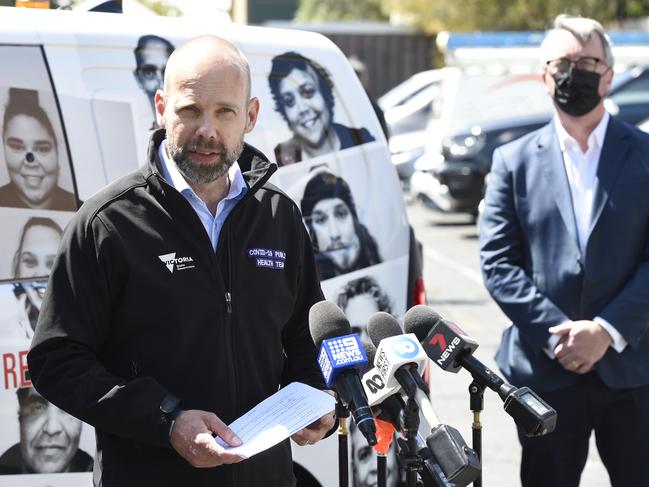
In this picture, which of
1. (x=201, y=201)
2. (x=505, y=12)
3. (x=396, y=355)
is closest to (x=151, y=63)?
(x=201, y=201)

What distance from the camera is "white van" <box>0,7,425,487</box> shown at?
3.59 metres

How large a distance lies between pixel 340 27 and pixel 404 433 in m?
29.7

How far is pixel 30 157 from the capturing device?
12.0ft

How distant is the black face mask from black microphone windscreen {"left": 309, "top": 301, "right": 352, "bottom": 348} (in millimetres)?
1829

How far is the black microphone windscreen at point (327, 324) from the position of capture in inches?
107

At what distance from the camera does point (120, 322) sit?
108 inches

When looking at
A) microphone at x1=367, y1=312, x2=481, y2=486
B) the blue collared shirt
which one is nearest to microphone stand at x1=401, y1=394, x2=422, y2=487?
microphone at x1=367, y1=312, x2=481, y2=486

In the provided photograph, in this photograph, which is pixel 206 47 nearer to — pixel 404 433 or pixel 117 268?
pixel 117 268

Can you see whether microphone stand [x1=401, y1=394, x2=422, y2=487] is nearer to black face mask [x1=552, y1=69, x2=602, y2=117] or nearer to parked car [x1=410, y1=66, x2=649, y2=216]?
black face mask [x1=552, y1=69, x2=602, y2=117]

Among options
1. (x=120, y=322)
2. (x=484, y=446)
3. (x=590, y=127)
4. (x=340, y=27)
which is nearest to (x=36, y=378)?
(x=120, y=322)

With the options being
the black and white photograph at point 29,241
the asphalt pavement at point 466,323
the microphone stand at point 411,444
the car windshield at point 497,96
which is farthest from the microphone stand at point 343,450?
the car windshield at point 497,96

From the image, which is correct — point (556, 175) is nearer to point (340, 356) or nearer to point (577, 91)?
point (577, 91)

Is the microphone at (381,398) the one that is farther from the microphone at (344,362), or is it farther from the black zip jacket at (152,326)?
the black zip jacket at (152,326)

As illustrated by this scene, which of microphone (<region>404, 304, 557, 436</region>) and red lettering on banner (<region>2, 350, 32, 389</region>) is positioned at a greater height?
microphone (<region>404, 304, 557, 436</region>)
